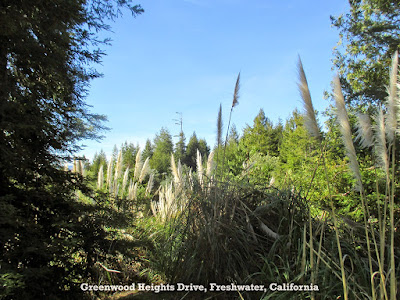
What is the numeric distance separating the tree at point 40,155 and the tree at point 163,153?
18276mm

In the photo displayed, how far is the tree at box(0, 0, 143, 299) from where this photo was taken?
180cm

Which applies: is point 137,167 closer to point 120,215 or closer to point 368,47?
point 120,215

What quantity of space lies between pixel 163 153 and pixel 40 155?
25.1 metres

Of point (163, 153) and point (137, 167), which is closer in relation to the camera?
point (137, 167)

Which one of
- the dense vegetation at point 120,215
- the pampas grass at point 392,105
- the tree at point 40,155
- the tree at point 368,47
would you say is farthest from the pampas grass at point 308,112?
the tree at point 368,47

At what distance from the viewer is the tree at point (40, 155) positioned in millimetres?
1796

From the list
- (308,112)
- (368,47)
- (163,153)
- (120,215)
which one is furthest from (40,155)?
(163,153)

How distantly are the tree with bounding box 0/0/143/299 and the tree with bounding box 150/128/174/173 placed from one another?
18276 millimetres

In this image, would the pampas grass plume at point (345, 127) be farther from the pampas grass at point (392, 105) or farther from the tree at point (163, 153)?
the tree at point (163, 153)

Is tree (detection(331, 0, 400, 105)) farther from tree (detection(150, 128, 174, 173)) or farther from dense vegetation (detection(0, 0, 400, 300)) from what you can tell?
tree (detection(150, 128, 174, 173))

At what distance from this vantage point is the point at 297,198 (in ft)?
6.86

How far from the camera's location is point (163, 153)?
2714cm

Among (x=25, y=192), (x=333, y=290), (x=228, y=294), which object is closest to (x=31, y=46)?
(x=25, y=192)

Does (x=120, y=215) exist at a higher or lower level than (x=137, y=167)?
lower
